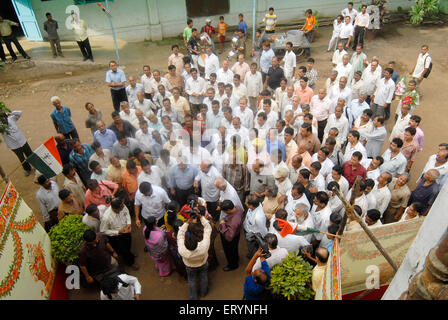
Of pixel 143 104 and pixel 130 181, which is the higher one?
pixel 143 104

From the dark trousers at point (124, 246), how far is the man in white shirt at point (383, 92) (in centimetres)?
622

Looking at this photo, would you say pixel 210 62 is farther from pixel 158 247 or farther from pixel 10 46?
pixel 10 46

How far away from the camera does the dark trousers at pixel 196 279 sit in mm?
4516

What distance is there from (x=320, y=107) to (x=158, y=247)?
4.47 m

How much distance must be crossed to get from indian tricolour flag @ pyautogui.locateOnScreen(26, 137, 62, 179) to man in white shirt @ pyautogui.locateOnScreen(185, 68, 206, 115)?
12.1ft

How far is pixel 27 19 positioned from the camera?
12.9 meters

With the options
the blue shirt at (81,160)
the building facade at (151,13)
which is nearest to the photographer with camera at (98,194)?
the blue shirt at (81,160)

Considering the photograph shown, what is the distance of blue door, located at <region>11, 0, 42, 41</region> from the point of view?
1248 centimetres

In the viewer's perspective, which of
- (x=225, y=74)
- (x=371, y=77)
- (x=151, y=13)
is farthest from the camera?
(x=151, y=13)

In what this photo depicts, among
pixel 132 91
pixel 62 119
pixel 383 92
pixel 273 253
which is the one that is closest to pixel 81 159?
pixel 62 119

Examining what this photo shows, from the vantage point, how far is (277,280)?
3648 millimetres
